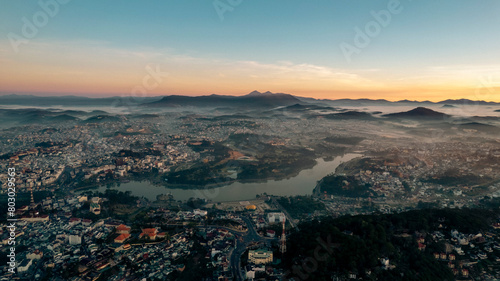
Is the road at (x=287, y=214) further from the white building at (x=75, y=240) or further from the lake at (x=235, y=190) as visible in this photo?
the white building at (x=75, y=240)

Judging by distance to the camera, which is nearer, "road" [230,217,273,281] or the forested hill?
the forested hill

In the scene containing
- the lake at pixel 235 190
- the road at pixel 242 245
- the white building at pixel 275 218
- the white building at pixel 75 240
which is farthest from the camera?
the lake at pixel 235 190

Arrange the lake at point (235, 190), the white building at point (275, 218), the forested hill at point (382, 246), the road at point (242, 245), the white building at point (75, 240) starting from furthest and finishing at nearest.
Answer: the lake at point (235, 190), the white building at point (275, 218), the white building at point (75, 240), the road at point (242, 245), the forested hill at point (382, 246)

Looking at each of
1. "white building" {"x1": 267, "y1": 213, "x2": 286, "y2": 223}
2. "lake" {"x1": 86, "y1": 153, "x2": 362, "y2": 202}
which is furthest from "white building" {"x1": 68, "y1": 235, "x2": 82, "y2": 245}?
"white building" {"x1": 267, "y1": 213, "x2": 286, "y2": 223}

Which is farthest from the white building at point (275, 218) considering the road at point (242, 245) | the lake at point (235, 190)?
the lake at point (235, 190)

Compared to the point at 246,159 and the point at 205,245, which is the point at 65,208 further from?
the point at 246,159

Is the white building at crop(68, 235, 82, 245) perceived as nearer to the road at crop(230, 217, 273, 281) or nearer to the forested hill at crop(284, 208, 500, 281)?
the road at crop(230, 217, 273, 281)

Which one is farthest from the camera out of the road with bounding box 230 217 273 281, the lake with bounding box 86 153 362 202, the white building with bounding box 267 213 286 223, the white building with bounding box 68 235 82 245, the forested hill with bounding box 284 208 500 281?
the lake with bounding box 86 153 362 202

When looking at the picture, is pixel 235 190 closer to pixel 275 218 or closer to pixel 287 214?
pixel 287 214

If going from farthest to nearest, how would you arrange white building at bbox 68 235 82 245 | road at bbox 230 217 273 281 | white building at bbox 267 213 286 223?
white building at bbox 267 213 286 223 < white building at bbox 68 235 82 245 < road at bbox 230 217 273 281
